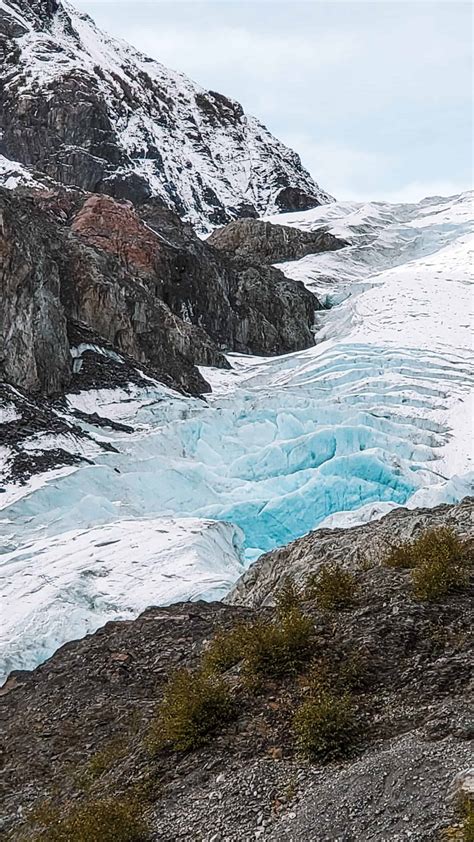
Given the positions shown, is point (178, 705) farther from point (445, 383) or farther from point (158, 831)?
point (445, 383)

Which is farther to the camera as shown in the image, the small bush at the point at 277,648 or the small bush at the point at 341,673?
the small bush at the point at 277,648

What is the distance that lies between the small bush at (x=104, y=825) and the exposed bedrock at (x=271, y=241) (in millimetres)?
65675

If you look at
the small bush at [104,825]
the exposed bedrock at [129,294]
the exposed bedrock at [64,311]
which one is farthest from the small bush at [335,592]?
the exposed bedrock at [129,294]

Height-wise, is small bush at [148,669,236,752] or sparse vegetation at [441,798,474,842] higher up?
sparse vegetation at [441,798,474,842]

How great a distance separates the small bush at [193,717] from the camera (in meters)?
6.07

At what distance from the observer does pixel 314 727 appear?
5613 millimetres

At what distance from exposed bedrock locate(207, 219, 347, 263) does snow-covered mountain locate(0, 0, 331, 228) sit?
21.7 m

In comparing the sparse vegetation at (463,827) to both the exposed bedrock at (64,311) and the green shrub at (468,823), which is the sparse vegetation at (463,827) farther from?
the exposed bedrock at (64,311)

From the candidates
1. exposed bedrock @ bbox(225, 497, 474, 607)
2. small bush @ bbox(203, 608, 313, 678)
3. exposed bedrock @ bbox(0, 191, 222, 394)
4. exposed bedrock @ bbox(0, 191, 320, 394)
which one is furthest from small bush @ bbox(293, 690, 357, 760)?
exposed bedrock @ bbox(0, 191, 320, 394)

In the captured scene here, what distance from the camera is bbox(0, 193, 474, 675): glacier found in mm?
13930

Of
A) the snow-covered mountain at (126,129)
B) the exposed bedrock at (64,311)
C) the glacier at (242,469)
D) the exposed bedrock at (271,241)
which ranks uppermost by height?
the snow-covered mountain at (126,129)

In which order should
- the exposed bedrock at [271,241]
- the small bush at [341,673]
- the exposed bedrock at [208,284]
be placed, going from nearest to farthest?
the small bush at [341,673] → the exposed bedrock at [208,284] → the exposed bedrock at [271,241]

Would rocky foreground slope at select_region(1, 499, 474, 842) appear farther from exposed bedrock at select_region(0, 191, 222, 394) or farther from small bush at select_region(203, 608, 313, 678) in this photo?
exposed bedrock at select_region(0, 191, 222, 394)

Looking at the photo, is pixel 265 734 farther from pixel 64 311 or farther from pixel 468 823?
pixel 64 311
